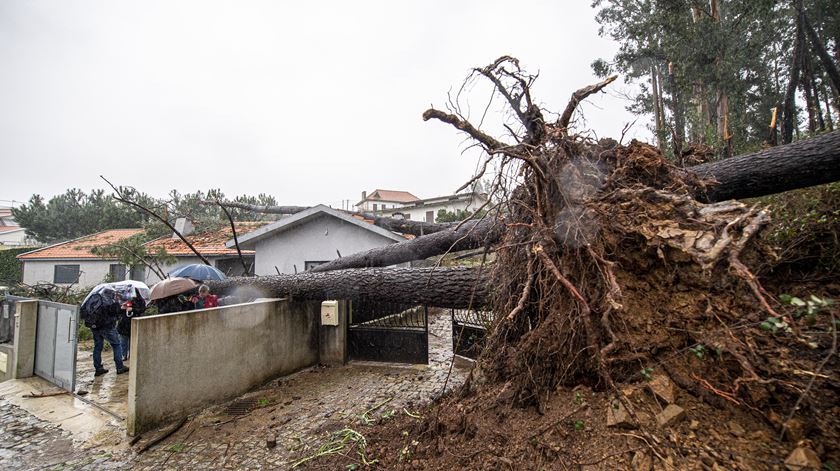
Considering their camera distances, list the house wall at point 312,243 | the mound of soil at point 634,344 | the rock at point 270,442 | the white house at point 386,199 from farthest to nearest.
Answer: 1. the white house at point 386,199
2. the house wall at point 312,243
3. the rock at point 270,442
4. the mound of soil at point 634,344

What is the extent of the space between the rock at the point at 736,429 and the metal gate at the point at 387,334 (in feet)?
15.9

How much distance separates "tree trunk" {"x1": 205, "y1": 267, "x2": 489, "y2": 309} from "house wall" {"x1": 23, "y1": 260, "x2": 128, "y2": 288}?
14.3m

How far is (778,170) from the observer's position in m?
3.58

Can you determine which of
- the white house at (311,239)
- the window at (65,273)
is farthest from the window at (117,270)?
the white house at (311,239)

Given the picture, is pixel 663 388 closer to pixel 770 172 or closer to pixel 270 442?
pixel 770 172

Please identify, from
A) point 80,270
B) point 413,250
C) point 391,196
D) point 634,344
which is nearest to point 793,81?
point 634,344

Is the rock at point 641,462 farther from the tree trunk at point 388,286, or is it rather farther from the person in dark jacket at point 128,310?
the person in dark jacket at point 128,310

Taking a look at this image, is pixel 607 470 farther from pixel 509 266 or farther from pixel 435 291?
pixel 435 291

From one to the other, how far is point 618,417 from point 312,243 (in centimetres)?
1001

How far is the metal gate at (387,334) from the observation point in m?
6.66

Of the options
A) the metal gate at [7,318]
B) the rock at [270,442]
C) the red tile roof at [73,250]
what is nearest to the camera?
the rock at [270,442]

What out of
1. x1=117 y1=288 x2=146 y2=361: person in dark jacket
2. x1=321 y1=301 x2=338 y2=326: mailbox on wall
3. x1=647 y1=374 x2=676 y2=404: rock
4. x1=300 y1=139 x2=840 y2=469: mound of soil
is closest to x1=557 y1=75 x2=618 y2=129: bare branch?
x1=300 y1=139 x2=840 y2=469: mound of soil

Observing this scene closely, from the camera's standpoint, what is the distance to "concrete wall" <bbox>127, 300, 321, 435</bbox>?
4129mm

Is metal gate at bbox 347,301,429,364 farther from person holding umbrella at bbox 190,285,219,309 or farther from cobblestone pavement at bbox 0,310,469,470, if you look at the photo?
person holding umbrella at bbox 190,285,219,309
